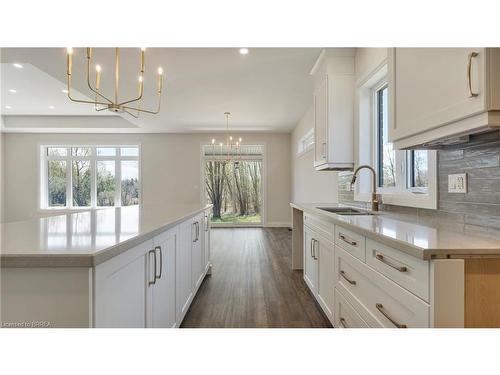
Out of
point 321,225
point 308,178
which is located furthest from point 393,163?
point 308,178

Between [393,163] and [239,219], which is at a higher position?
[393,163]

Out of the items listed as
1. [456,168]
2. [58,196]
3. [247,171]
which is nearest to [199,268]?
[456,168]

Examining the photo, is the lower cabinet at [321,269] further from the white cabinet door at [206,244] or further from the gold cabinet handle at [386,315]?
the white cabinet door at [206,244]

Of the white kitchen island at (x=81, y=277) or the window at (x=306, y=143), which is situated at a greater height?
the window at (x=306, y=143)

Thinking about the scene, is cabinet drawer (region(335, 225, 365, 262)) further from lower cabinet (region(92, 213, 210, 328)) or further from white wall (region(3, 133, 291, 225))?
white wall (region(3, 133, 291, 225))

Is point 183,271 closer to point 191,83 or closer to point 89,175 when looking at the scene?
point 191,83

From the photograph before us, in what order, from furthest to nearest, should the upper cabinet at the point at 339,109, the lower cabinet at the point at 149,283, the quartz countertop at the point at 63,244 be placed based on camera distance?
the upper cabinet at the point at 339,109 → the lower cabinet at the point at 149,283 → the quartz countertop at the point at 63,244

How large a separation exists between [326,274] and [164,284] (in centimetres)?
129

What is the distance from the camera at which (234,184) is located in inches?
321

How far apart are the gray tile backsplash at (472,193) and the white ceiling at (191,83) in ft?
7.21

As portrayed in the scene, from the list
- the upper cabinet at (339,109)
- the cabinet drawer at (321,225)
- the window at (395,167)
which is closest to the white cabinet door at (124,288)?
the cabinet drawer at (321,225)

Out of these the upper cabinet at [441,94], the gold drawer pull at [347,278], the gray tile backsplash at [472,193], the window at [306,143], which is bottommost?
the gold drawer pull at [347,278]

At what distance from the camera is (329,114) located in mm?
3082

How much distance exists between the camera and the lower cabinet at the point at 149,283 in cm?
99
